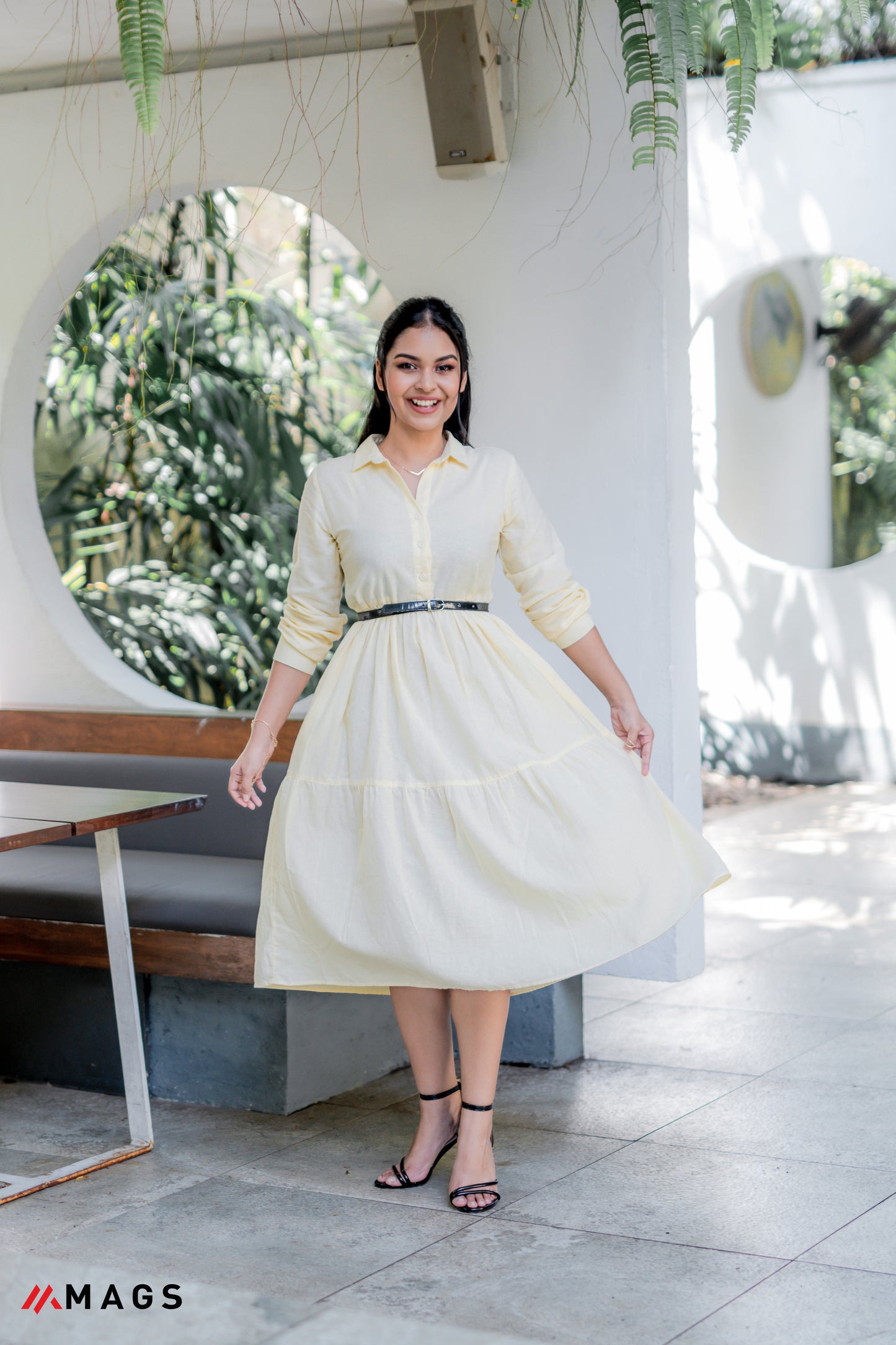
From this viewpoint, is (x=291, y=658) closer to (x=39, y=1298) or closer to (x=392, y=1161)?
(x=392, y=1161)

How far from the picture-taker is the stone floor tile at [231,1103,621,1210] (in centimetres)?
282

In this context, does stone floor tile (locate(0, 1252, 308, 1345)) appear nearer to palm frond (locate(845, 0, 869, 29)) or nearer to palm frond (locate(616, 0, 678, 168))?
palm frond (locate(616, 0, 678, 168))

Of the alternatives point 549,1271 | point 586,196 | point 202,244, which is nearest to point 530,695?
point 549,1271

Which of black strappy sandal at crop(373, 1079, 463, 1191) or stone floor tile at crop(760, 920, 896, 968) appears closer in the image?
black strappy sandal at crop(373, 1079, 463, 1191)

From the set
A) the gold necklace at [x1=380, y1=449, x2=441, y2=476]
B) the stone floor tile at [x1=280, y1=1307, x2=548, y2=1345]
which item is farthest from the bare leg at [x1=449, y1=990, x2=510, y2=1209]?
the gold necklace at [x1=380, y1=449, x2=441, y2=476]

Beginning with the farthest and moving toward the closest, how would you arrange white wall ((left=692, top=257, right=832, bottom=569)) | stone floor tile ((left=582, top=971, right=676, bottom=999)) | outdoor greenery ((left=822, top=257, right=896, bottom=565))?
1. outdoor greenery ((left=822, top=257, right=896, bottom=565))
2. white wall ((left=692, top=257, right=832, bottom=569))
3. stone floor tile ((left=582, top=971, right=676, bottom=999))

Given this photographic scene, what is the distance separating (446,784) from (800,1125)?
1172 millimetres

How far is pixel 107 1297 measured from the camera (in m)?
2.37

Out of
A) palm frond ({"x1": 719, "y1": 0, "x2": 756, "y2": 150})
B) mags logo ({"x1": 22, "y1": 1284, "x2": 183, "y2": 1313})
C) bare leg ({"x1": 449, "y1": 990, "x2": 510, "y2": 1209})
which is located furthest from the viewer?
palm frond ({"x1": 719, "y1": 0, "x2": 756, "y2": 150})

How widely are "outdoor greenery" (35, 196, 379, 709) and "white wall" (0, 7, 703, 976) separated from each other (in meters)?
1.60

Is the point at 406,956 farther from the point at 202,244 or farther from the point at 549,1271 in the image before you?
the point at 202,244

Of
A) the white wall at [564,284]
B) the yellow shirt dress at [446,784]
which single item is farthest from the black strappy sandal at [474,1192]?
the white wall at [564,284]

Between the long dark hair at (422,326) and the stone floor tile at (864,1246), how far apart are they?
5.09ft

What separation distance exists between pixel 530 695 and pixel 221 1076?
1252 mm
